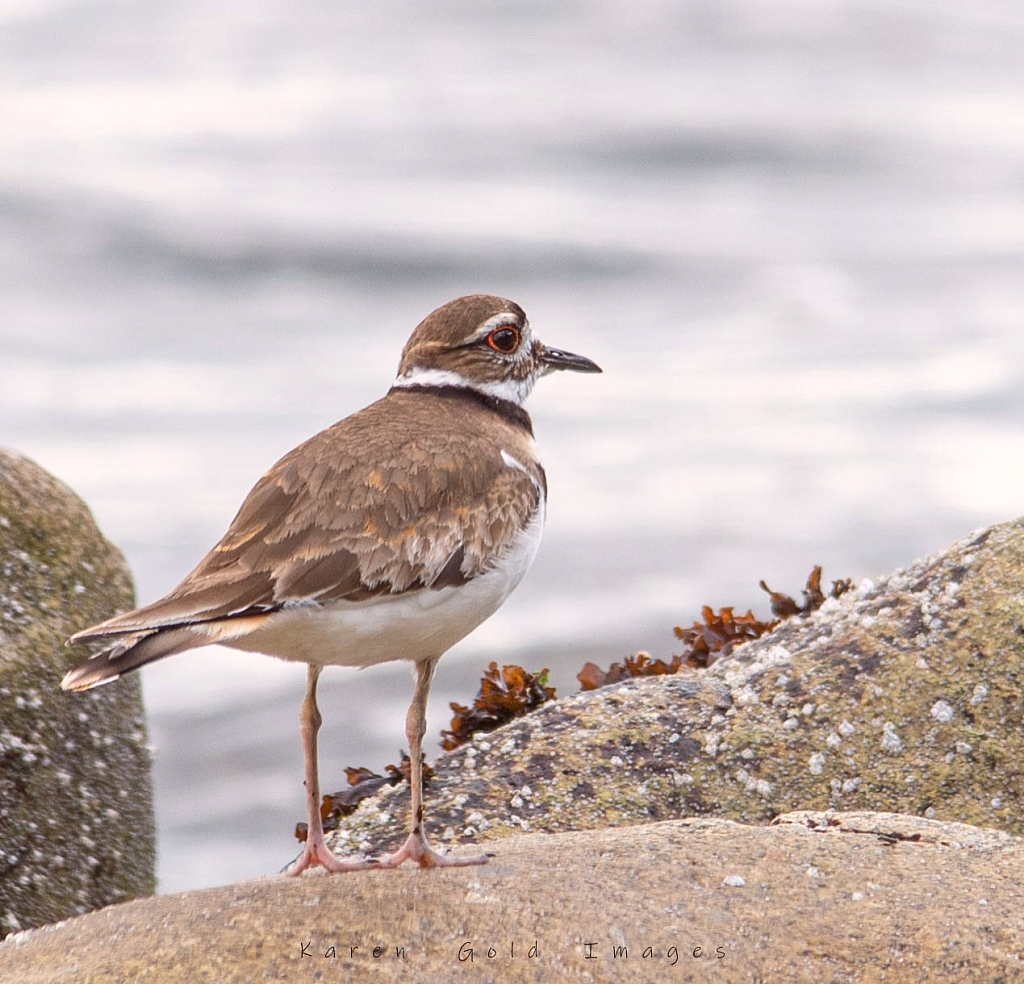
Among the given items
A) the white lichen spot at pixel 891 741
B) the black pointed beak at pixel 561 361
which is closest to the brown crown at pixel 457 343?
the black pointed beak at pixel 561 361

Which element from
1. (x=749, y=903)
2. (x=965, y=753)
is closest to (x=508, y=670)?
(x=965, y=753)

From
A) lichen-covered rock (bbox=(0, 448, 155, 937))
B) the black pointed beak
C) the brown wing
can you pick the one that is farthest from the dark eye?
lichen-covered rock (bbox=(0, 448, 155, 937))

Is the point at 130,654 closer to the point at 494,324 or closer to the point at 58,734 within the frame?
the point at 494,324

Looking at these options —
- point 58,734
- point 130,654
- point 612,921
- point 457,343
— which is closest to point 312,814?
point 130,654

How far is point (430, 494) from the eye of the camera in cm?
582

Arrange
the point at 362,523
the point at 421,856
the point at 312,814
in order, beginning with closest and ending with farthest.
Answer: the point at 362,523, the point at 421,856, the point at 312,814

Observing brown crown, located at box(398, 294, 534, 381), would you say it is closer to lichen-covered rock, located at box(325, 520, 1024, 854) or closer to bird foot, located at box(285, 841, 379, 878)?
lichen-covered rock, located at box(325, 520, 1024, 854)

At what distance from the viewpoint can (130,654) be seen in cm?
502

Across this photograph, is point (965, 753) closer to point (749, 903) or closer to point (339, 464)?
point (749, 903)

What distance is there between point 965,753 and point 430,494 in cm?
280

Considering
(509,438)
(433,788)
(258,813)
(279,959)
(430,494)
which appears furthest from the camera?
(258,813)

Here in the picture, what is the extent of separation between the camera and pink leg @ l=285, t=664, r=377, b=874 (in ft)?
19.3

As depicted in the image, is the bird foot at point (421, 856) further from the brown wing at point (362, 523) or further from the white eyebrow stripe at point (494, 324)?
the white eyebrow stripe at point (494, 324)

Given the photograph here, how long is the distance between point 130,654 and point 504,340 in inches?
104
